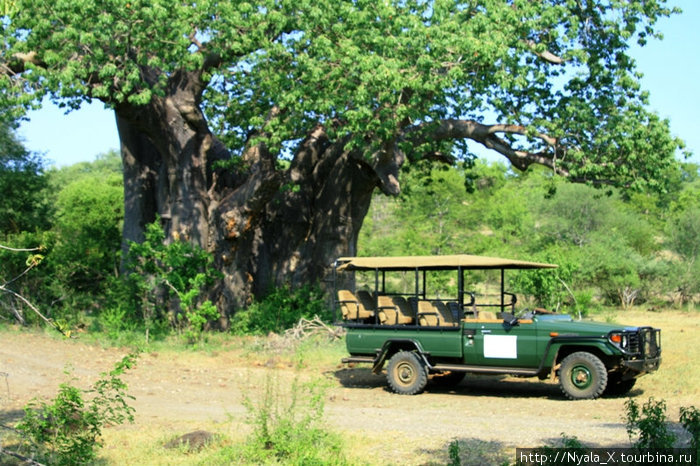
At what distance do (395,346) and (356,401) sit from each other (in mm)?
1363

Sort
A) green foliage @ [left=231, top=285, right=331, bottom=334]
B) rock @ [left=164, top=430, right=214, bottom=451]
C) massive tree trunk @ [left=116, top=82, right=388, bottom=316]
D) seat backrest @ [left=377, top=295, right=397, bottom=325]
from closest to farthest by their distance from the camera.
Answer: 1. rock @ [left=164, top=430, right=214, bottom=451]
2. seat backrest @ [left=377, top=295, right=397, bottom=325]
3. massive tree trunk @ [left=116, top=82, right=388, bottom=316]
4. green foliage @ [left=231, top=285, right=331, bottom=334]

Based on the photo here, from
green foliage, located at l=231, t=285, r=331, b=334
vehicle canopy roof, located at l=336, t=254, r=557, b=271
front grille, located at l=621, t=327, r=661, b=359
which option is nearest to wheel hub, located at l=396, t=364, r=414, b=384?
vehicle canopy roof, located at l=336, t=254, r=557, b=271

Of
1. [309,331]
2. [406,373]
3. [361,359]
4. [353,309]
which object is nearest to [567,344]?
[406,373]

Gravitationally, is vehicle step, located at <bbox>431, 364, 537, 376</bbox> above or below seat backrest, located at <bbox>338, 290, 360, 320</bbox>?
below

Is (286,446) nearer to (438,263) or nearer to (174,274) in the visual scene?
(438,263)

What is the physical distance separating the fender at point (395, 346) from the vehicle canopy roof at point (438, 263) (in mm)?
1199

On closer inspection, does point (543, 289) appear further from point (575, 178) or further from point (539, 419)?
point (539, 419)

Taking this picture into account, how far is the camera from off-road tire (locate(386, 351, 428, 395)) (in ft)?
42.9

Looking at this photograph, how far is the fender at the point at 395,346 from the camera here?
1312cm

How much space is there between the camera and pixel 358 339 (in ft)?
44.8

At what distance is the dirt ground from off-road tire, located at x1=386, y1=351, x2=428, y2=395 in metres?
0.21

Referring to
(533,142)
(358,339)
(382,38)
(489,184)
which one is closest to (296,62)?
(382,38)

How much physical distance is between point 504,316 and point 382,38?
22.7ft

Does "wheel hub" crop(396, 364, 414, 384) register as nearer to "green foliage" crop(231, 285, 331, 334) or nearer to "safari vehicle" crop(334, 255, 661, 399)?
"safari vehicle" crop(334, 255, 661, 399)
